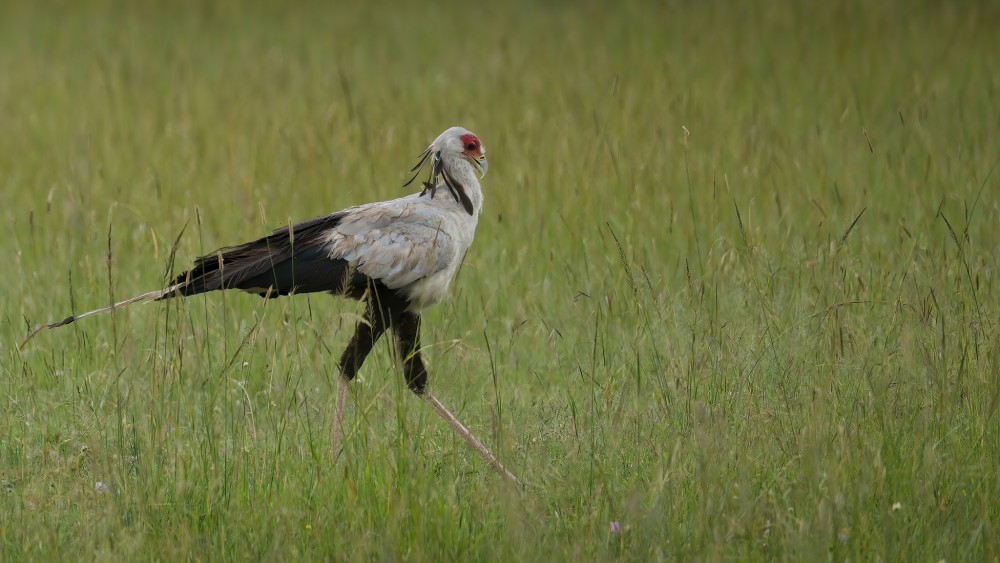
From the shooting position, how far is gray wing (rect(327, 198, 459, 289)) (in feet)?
15.4

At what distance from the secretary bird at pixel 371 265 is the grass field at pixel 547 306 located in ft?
0.44

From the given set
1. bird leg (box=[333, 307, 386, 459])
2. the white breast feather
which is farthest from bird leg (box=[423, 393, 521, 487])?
the white breast feather

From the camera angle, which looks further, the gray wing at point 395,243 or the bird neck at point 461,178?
the bird neck at point 461,178

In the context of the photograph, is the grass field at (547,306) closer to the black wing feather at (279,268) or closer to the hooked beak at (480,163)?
the black wing feather at (279,268)

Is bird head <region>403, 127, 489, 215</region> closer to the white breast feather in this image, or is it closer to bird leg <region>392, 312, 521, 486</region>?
Result: the white breast feather

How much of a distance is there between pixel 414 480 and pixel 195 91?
708 cm

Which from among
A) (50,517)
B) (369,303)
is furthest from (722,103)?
(50,517)

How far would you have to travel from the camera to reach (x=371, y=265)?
470 cm

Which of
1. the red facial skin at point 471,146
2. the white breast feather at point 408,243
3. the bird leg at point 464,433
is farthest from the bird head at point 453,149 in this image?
the bird leg at point 464,433

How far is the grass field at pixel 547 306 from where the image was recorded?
3686mm

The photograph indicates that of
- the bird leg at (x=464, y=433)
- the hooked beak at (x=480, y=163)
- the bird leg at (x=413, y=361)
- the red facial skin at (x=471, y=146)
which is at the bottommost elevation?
the bird leg at (x=464, y=433)

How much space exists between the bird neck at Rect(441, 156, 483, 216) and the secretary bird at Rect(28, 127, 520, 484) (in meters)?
0.01

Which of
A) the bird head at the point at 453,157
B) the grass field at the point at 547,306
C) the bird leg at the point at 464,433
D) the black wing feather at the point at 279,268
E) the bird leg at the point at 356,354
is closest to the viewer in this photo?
the grass field at the point at 547,306

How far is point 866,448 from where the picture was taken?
3.76 m
